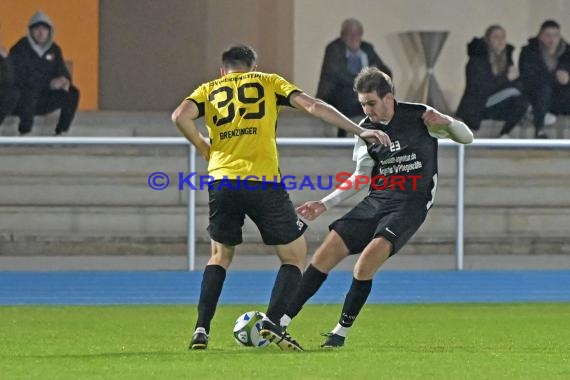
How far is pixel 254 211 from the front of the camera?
10164 mm

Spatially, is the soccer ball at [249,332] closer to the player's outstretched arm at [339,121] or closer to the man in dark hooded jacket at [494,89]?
the player's outstretched arm at [339,121]

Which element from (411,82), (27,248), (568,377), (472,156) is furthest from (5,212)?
(568,377)

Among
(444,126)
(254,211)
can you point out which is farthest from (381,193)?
(254,211)

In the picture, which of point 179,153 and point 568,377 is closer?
point 568,377

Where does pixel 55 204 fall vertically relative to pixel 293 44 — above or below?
below

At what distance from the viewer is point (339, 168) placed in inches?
696

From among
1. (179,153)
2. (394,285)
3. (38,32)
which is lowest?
(394,285)

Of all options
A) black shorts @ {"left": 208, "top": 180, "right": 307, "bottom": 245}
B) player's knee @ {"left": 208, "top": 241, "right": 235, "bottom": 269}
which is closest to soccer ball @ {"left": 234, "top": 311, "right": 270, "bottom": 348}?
player's knee @ {"left": 208, "top": 241, "right": 235, "bottom": 269}

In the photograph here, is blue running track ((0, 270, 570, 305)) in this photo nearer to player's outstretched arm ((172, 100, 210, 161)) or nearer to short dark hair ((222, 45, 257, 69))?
player's outstretched arm ((172, 100, 210, 161))

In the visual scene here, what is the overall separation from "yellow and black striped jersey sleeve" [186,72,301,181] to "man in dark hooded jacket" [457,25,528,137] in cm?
1040

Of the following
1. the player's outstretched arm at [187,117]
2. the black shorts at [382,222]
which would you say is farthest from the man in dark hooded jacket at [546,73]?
the player's outstretched arm at [187,117]

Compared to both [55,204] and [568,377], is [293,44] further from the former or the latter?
[568,377]

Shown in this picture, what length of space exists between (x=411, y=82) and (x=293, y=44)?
195 centimetres

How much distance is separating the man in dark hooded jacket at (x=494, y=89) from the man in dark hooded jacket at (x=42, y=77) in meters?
4.56
